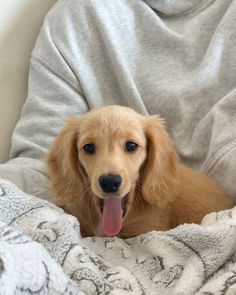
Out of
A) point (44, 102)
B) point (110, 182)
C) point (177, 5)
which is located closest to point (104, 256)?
point (110, 182)

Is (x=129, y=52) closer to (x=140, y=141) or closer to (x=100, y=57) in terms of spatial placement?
(x=100, y=57)

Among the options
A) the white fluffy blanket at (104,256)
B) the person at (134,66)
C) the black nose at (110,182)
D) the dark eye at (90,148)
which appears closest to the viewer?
the white fluffy blanket at (104,256)

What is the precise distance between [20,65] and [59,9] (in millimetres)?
217

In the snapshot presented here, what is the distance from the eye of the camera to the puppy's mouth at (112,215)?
1287 mm

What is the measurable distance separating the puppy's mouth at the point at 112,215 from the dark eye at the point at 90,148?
120mm

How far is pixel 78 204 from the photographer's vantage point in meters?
1.40

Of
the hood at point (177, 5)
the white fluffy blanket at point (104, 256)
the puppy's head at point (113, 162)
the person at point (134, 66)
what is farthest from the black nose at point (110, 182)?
the hood at point (177, 5)

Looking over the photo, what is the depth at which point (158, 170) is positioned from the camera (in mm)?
1342

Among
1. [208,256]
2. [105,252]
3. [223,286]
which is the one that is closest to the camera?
[223,286]

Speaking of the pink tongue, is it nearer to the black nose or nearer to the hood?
the black nose

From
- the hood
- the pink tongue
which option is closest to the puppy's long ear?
the pink tongue

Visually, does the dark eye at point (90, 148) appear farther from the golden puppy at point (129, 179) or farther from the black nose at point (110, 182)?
the black nose at point (110, 182)

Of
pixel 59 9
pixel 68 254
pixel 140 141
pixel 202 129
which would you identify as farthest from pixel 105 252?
pixel 59 9

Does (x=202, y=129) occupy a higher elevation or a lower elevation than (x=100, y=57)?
lower
